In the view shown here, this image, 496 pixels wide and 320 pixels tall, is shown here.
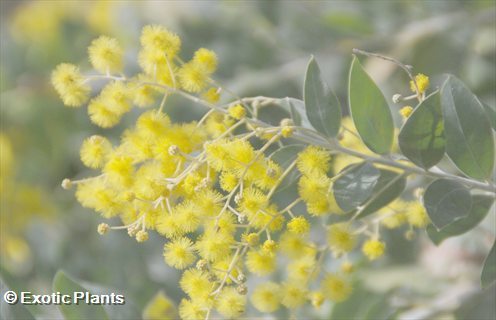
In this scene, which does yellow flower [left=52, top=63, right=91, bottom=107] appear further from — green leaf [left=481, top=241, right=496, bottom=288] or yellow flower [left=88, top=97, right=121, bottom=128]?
green leaf [left=481, top=241, right=496, bottom=288]

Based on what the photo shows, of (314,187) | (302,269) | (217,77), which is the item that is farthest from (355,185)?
(217,77)

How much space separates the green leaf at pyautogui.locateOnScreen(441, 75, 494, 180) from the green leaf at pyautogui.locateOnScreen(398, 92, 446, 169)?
0.01m

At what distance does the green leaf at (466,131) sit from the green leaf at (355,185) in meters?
0.11

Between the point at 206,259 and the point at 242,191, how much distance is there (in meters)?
0.09

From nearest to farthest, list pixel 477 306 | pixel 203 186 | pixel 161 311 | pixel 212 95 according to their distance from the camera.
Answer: pixel 203 186, pixel 212 95, pixel 161 311, pixel 477 306

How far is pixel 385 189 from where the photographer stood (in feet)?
3.46

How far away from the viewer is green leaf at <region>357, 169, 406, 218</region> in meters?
1.05

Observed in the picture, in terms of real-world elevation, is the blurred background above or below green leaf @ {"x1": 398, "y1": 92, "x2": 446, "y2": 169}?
above

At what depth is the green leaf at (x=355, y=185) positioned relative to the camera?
3.21 feet

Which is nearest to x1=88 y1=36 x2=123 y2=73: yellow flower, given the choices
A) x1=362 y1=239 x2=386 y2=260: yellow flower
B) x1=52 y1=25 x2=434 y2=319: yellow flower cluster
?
x1=52 y1=25 x2=434 y2=319: yellow flower cluster

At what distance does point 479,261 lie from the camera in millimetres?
1833

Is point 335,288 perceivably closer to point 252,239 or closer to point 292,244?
point 292,244

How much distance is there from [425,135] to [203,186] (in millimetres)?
293

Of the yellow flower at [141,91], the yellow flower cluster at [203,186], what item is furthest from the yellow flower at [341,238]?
the yellow flower at [141,91]
